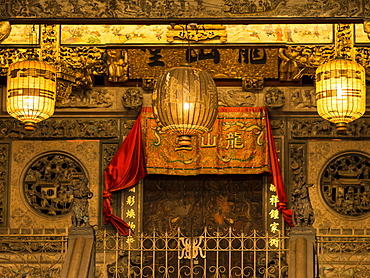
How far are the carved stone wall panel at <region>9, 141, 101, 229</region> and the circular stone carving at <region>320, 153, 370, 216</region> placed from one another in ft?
9.02

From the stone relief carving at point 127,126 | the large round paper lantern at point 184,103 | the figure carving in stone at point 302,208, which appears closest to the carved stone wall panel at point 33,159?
the stone relief carving at point 127,126

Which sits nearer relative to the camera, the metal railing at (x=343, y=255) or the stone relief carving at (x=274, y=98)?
the metal railing at (x=343, y=255)

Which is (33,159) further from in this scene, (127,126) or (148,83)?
(148,83)

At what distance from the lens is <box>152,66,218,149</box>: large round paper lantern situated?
670cm

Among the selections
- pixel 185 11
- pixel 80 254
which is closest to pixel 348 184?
pixel 185 11

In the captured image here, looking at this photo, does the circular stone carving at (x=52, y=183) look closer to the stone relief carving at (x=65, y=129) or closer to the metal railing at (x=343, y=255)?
the stone relief carving at (x=65, y=129)

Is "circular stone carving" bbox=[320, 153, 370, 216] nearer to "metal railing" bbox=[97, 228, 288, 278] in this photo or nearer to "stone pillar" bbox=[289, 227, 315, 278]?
"metal railing" bbox=[97, 228, 288, 278]

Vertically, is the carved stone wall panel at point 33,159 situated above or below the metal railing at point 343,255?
above

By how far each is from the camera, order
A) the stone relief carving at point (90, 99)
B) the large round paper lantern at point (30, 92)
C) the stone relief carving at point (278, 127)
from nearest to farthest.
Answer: the large round paper lantern at point (30, 92) < the stone relief carving at point (278, 127) < the stone relief carving at point (90, 99)

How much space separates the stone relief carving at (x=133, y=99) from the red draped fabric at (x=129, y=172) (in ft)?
1.05

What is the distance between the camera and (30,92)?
→ 711cm

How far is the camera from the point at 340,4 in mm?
7141

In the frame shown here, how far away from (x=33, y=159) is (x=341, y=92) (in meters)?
4.13

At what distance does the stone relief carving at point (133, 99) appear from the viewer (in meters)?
9.59
